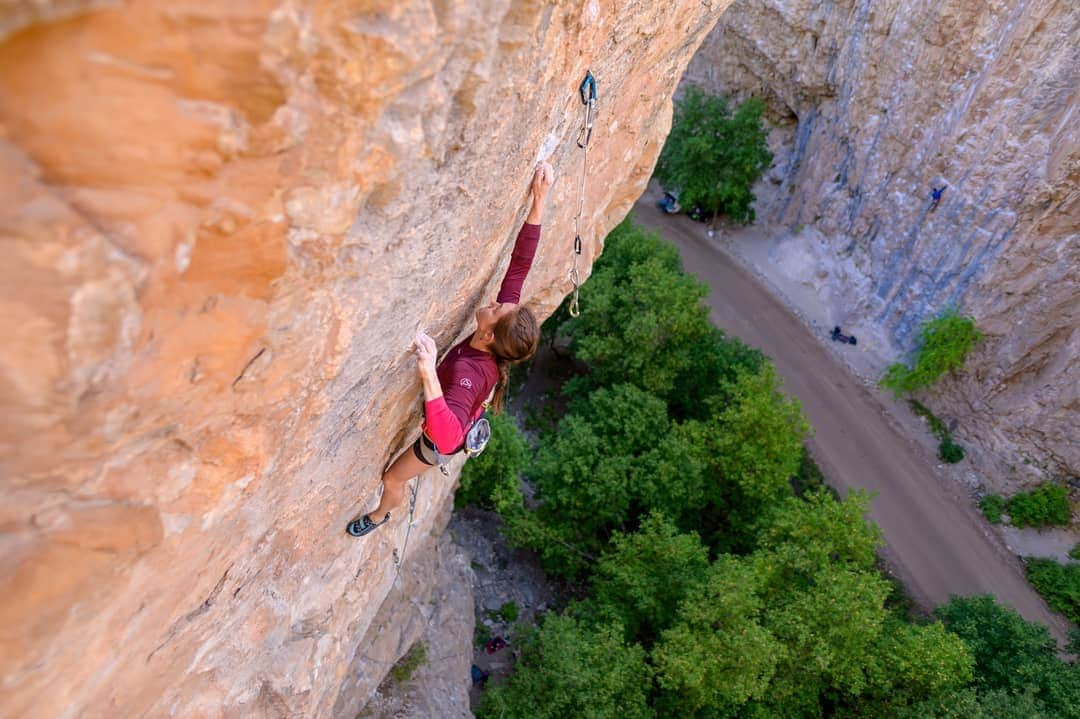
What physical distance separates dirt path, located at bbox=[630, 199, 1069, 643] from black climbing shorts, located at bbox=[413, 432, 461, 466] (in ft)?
44.7

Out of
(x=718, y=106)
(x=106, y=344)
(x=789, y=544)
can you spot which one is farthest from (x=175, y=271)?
(x=718, y=106)

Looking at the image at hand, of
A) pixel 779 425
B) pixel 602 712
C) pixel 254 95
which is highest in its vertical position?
pixel 254 95

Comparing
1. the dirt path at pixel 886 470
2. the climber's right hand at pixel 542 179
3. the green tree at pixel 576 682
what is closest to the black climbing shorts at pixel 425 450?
the climber's right hand at pixel 542 179

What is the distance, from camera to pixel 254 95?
7.67 ft

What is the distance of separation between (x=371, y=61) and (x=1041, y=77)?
16.7m

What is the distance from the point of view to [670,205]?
953 inches

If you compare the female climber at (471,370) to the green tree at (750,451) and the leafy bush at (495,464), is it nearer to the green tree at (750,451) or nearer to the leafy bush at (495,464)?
the leafy bush at (495,464)

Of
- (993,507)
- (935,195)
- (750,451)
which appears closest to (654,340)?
(750,451)

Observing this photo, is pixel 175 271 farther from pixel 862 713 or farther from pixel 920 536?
pixel 920 536

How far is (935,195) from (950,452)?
6.08m

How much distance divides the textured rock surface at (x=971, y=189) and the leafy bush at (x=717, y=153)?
2194 mm

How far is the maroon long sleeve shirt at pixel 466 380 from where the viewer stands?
4398 millimetres

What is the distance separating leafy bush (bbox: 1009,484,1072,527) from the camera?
15.3 metres

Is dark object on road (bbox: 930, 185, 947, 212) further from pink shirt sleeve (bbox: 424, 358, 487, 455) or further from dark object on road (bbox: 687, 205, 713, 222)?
pink shirt sleeve (bbox: 424, 358, 487, 455)
